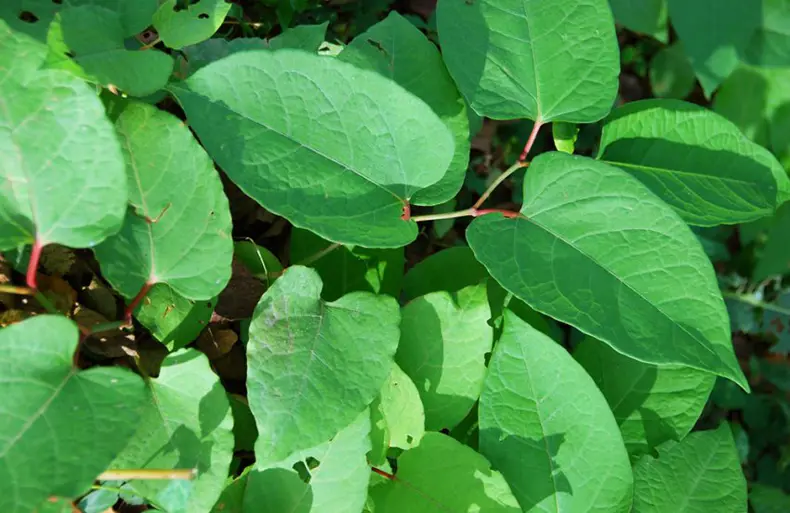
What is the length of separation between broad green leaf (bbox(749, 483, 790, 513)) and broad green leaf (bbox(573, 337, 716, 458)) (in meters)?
0.84

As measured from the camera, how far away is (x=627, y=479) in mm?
1075

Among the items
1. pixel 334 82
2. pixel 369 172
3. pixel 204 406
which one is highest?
pixel 334 82

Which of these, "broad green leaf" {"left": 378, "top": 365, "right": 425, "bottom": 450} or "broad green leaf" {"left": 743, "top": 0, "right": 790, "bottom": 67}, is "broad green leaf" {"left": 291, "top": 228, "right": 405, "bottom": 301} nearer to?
"broad green leaf" {"left": 378, "top": 365, "right": 425, "bottom": 450}

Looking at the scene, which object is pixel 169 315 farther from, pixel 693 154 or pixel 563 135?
pixel 693 154

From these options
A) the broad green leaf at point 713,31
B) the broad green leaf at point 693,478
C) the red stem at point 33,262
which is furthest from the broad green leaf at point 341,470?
the broad green leaf at point 713,31

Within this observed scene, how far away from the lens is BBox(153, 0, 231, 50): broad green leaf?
3.21 feet

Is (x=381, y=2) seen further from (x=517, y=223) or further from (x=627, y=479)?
(x=627, y=479)

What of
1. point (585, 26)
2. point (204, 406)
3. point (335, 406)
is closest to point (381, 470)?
point (335, 406)

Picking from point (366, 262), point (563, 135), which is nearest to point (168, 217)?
point (366, 262)

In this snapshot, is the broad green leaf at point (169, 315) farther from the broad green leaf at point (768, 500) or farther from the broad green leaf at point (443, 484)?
the broad green leaf at point (768, 500)

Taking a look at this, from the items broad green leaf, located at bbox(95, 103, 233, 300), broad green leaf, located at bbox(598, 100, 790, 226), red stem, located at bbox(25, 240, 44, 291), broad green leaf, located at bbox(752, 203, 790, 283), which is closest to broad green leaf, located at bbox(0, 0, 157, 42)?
broad green leaf, located at bbox(95, 103, 233, 300)

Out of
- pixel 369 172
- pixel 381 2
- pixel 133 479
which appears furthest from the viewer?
pixel 381 2

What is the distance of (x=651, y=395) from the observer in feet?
4.05

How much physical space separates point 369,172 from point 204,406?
0.42m
